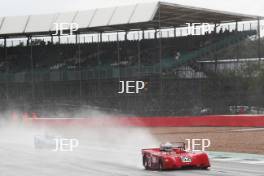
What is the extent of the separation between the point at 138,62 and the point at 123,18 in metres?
4.86

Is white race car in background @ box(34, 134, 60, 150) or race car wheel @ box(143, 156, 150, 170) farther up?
race car wheel @ box(143, 156, 150, 170)

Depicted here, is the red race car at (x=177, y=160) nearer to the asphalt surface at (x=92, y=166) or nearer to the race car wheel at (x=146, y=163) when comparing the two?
the asphalt surface at (x=92, y=166)

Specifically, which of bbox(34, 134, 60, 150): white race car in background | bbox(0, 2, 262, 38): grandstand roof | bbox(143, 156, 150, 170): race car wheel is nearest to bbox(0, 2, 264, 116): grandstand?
bbox(0, 2, 262, 38): grandstand roof

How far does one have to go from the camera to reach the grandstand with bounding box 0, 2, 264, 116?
45906 millimetres

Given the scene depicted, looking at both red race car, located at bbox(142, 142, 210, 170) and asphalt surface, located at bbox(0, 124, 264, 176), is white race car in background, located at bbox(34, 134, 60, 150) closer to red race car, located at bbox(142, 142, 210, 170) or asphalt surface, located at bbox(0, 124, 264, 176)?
asphalt surface, located at bbox(0, 124, 264, 176)

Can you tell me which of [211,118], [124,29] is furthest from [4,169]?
[124,29]

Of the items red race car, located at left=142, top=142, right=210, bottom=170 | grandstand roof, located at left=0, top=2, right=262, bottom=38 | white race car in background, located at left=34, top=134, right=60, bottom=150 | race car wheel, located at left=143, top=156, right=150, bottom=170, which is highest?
grandstand roof, located at left=0, top=2, right=262, bottom=38

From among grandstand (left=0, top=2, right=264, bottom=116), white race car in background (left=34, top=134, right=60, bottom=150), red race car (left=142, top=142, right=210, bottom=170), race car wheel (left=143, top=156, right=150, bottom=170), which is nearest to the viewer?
red race car (left=142, top=142, right=210, bottom=170)

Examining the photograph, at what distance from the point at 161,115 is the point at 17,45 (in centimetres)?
2544

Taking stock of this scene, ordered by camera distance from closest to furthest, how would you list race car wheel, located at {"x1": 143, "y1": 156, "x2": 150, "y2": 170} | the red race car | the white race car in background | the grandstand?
the red race car < race car wheel, located at {"x1": 143, "y1": 156, "x2": 150, "y2": 170} < the white race car in background < the grandstand

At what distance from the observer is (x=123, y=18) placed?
48.6m

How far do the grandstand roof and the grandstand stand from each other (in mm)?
82

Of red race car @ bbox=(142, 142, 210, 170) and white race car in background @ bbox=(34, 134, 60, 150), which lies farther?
white race car in background @ bbox=(34, 134, 60, 150)

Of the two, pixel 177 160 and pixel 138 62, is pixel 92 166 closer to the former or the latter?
pixel 177 160
